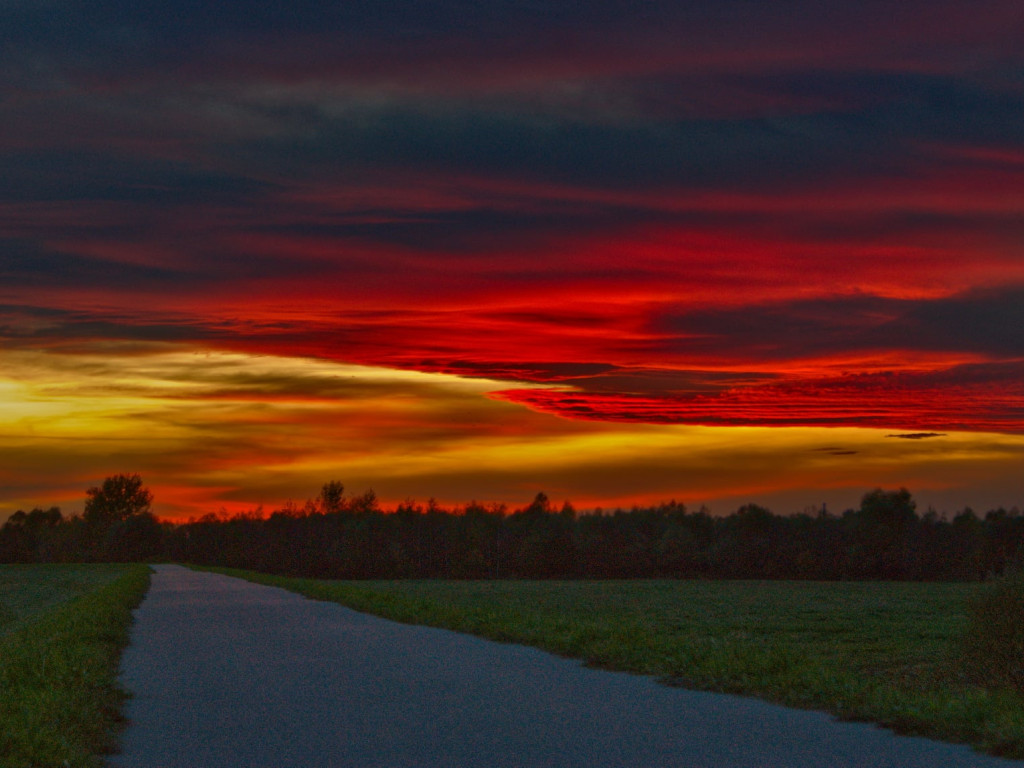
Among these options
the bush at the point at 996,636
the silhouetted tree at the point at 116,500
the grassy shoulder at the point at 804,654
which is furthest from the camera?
the silhouetted tree at the point at 116,500

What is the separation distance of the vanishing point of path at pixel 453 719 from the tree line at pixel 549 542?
70584 mm

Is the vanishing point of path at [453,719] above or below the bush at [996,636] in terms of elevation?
below

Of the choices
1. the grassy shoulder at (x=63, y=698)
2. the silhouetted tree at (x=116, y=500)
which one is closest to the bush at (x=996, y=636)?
the grassy shoulder at (x=63, y=698)

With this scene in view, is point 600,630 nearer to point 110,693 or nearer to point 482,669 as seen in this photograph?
point 482,669

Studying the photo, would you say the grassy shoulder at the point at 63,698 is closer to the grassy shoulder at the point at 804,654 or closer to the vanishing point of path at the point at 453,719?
the vanishing point of path at the point at 453,719

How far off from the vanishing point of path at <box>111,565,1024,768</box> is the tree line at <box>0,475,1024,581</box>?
7058 centimetres

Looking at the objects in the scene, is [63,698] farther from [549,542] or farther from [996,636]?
[549,542]

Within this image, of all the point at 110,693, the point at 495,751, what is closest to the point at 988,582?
the point at 495,751

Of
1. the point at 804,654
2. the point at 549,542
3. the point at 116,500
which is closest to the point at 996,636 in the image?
the point at 804,654

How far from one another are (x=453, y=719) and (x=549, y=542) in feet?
348

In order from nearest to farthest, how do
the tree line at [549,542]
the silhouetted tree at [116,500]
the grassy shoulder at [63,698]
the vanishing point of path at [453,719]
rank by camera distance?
the grassy shoulder at [63,698] < the vanishing point of path at [453,719] < the tree line at [549,542] < the silhouetted tree at [116,500]

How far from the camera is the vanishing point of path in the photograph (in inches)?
342

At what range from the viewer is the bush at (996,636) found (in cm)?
1229

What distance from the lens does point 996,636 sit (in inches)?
496
